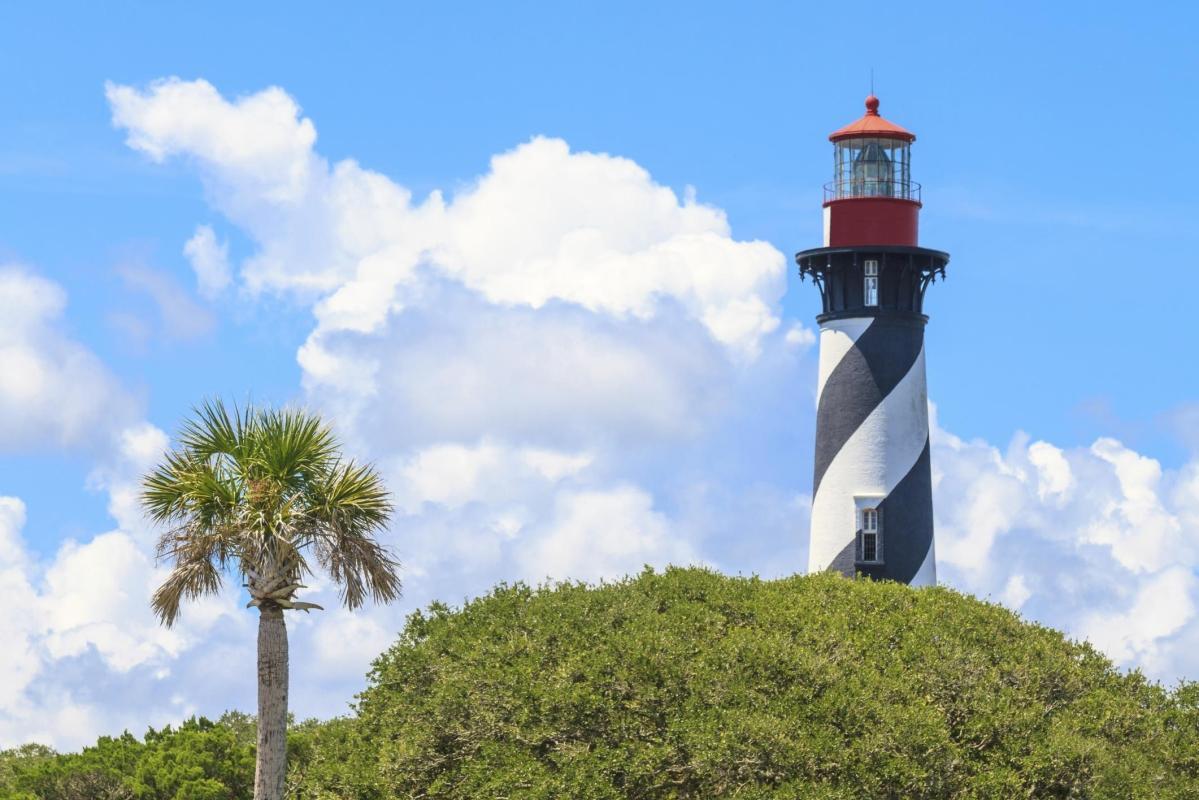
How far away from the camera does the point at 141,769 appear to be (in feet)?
97.3

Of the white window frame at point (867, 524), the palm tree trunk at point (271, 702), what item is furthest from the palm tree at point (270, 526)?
the white window frame at point (867, 524)

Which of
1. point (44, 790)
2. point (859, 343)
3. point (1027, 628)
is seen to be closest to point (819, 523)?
point (859, 343)

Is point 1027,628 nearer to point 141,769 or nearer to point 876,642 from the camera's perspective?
point 876,642

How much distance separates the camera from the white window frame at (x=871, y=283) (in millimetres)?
38688

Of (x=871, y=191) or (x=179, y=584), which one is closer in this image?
(x=179, y=584)

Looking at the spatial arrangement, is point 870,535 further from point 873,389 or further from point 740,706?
point 740,706

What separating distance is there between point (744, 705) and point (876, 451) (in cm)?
1613

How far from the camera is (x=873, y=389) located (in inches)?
1502

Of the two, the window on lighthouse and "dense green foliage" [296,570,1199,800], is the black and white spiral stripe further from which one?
"dense green foliage" [296,570,1199,800]

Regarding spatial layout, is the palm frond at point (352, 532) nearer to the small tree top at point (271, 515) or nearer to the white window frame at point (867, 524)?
the small tree top at point (271, 515)

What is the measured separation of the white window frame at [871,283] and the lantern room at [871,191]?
0.52m

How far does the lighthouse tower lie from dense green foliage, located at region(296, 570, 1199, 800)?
1085cm

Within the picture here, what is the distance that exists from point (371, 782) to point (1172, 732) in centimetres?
1170


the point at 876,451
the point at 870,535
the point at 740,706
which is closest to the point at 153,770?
the point at 740,706
